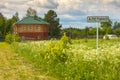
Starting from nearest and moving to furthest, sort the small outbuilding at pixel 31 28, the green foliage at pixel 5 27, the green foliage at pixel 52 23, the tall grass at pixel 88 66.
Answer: the tall grass at pixel 88 66, the small outbuilding at pixel 31 28, the green foliage at pixel 5 27, the green foliage at pixel 52 23

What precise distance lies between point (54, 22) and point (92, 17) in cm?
9330

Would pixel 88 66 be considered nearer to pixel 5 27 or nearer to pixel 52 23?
pixel 5 27

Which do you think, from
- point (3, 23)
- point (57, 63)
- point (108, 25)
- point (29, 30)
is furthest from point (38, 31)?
point (57, 63)

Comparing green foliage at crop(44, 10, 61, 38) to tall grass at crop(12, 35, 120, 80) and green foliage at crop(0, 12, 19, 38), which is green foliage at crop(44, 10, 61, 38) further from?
tall grass at crop(12, 35, 120, 80)

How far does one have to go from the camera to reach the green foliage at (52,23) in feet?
340

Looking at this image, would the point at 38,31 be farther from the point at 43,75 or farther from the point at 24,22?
the point at 43,75

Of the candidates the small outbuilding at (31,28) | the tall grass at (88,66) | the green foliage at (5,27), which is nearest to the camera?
the tall grass at (88,66)

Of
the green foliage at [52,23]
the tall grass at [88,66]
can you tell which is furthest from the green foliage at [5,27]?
the tall grass at [88,66]

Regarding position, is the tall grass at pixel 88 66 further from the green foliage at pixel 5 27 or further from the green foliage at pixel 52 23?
the green foliage at pixel 52 23

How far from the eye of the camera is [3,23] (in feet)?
315

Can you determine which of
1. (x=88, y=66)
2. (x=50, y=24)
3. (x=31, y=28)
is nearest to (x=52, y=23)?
(x=50, y=24)

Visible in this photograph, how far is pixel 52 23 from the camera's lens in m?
106

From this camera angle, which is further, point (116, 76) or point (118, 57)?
point (118, 57)

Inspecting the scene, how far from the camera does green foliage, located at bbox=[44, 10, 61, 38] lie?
10362 cm
